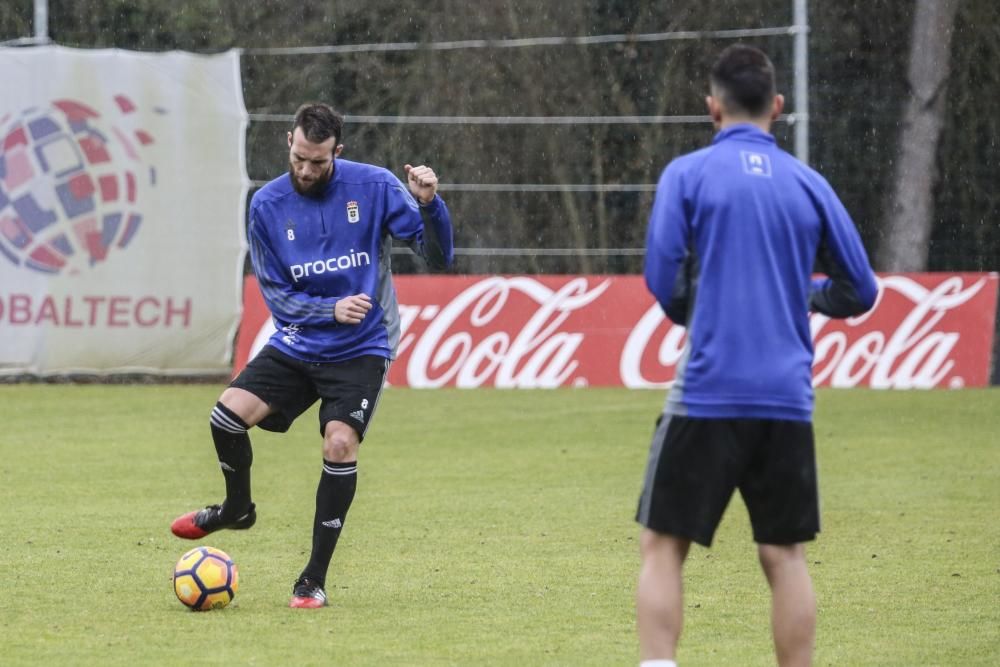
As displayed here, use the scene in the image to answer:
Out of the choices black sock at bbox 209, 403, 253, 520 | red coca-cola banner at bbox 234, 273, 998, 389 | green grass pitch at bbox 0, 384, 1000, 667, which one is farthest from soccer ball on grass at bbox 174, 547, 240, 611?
red coca-cola banner at bbox 234, 273, 998, 389

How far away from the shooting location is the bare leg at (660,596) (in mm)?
4676

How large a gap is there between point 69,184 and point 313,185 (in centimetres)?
1090

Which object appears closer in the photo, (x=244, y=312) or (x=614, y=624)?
(x=614, y=624)

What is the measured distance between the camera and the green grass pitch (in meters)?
6.05

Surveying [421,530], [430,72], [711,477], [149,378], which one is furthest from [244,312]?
[711,477]

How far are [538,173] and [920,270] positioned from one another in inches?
166

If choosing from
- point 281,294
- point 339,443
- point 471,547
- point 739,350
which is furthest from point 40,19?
point 739,350

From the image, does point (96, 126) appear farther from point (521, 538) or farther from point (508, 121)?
point (521, 538)

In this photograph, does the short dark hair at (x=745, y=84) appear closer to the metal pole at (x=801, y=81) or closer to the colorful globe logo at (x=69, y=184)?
the metal pole at (x=801, y=81)

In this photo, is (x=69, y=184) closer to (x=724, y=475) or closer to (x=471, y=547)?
(x=471, y=547)

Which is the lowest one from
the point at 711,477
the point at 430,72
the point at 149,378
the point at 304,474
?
the point at 149,378

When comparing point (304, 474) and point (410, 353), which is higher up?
point (304, 474)

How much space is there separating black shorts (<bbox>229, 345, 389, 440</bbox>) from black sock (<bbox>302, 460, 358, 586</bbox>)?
18 centimetres

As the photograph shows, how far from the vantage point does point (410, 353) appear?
1675 centimetres
